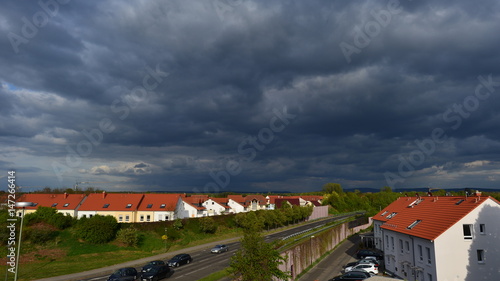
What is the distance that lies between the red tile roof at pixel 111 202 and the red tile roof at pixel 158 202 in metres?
1.56

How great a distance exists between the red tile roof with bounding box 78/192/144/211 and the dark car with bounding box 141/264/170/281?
4579cm

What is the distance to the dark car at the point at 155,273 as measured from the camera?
34.7 meters

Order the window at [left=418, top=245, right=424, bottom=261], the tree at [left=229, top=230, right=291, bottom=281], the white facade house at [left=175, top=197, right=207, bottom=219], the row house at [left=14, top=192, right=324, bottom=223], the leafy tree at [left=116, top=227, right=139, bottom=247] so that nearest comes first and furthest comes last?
the tree at [left=229, top=230, right=291, bottom=281] < the window at [left=418, top=245, right=424, bottom=261] < the leafy tree at [left=116, top=227, right=139, bottom=247] < the row house at [left=14, top=192, right=324, bottom=223] < the white facade house at [left=175, top=197, right=207, bottom=219]

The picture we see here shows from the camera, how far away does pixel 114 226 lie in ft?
188

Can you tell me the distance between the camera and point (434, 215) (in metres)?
35.5

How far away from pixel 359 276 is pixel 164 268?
73.8ft

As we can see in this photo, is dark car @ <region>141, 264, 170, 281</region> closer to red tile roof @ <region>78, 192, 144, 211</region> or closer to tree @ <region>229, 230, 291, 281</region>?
tree @ <region>229, 230, 291, 281</region>

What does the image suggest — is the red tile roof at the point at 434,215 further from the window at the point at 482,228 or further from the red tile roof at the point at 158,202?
the red tile roof at the point at 158,202

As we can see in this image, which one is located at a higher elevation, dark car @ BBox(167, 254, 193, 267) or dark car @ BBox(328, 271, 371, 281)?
dark car @ BBox(328, 271, 371, 281)

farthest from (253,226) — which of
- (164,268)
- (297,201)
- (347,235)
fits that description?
(297,201)

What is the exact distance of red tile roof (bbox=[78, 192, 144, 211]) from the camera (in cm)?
7981

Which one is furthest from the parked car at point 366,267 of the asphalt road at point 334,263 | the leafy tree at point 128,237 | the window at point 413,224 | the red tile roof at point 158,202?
the red tile roof at point 158,202

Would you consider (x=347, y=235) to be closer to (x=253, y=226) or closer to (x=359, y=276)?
(x=359, y=276)

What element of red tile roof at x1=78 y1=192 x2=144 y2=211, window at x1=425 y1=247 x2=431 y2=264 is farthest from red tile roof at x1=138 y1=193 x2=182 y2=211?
window at x1=425 y1=247 x2=431 y2=264
